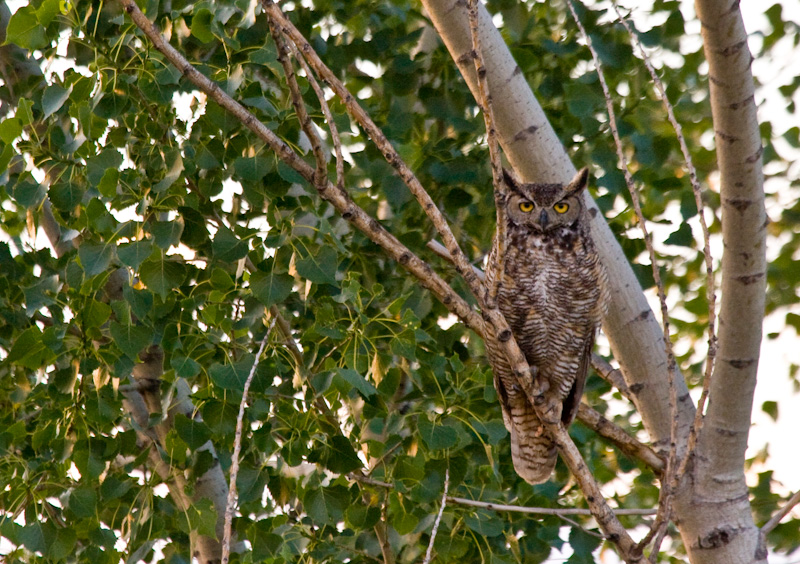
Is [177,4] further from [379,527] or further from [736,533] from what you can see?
[736,533]

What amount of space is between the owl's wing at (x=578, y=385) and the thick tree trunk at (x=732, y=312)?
19.4 inches

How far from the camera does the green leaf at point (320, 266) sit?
1747mm

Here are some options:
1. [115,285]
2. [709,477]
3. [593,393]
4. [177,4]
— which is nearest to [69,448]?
[115,285]

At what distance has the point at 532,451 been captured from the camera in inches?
101

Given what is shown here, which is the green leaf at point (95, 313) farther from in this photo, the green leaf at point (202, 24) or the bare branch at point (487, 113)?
the bare branch at point (487, 113)

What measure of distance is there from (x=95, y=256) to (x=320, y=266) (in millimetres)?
481

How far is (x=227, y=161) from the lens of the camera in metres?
1.93

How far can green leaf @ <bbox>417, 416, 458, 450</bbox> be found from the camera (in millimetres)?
1743

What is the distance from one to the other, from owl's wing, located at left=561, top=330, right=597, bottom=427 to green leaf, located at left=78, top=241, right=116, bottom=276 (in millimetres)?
1343

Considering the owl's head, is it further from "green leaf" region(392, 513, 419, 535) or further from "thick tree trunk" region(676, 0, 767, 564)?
"green leaf" region(392, 513, 419, 535)

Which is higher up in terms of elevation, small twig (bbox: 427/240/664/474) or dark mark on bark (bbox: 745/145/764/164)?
dark mark on bark (bbox: 745/145/764/164)

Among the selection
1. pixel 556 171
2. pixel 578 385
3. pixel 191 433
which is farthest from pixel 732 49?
pixel 191 433

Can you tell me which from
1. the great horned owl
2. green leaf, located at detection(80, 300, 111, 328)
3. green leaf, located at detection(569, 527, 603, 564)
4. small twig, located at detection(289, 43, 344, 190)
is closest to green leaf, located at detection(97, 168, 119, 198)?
green leaf, located at detection(80, 300, 111, 328)

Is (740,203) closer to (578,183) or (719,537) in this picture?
(578,183)
